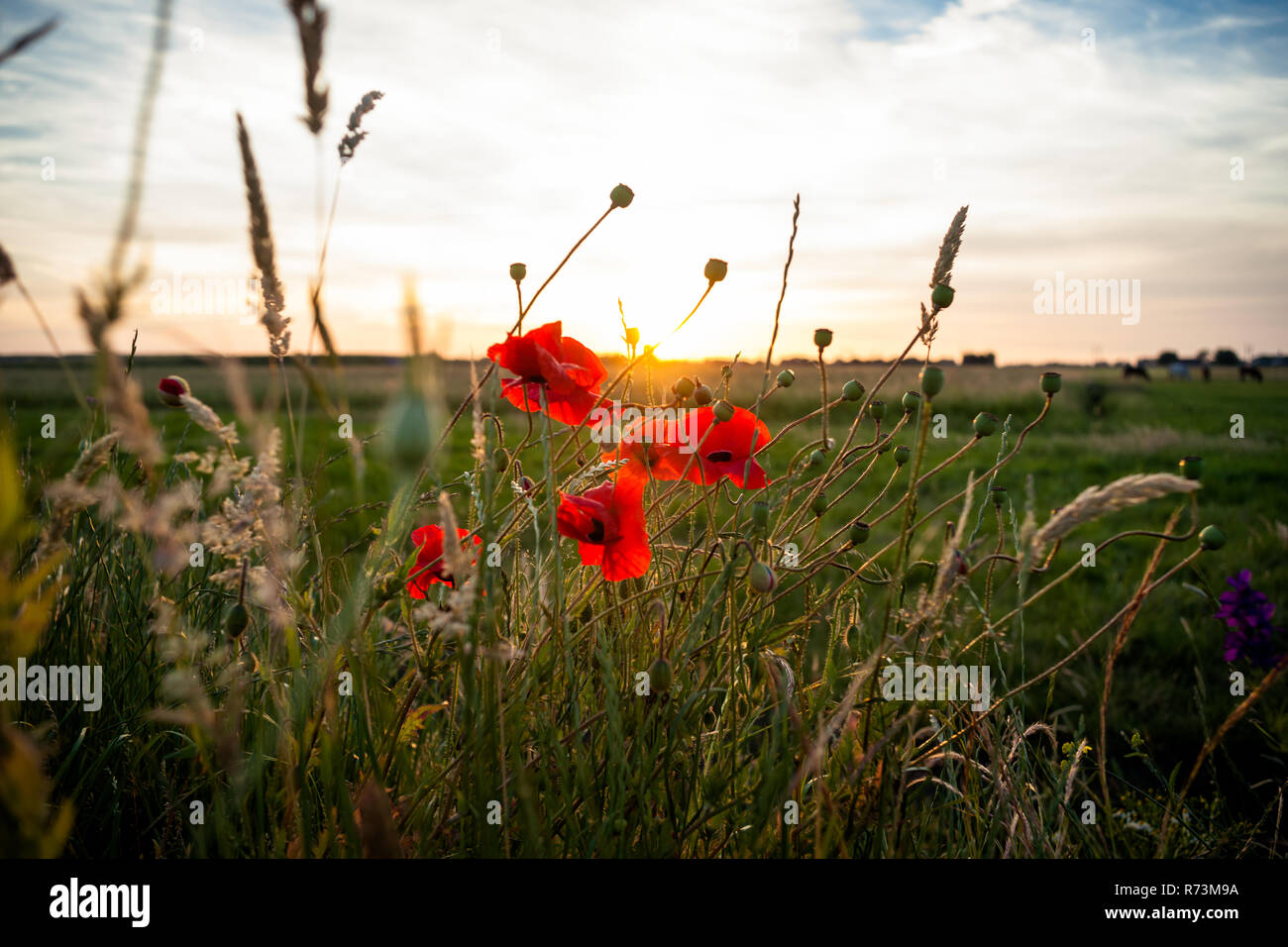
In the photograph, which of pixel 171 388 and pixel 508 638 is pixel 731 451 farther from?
pixel 171 388

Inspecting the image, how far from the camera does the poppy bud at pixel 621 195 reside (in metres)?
1.32

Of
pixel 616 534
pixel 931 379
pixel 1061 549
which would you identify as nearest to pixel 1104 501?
pixel 931 379

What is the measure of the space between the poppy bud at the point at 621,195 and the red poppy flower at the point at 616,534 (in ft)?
1.57

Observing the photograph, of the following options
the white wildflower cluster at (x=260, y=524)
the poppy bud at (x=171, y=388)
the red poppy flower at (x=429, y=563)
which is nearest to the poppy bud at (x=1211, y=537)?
the red poppy flower at (x=429, y=563)

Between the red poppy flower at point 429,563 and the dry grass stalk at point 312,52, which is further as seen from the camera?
the red poppy flower at point 429,563

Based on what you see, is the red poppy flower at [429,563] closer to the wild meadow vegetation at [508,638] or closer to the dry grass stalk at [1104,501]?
the wild meadow vegetation at [508,638]

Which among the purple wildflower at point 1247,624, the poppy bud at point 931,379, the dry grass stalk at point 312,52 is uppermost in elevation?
the dry grass stalk at point 312,52

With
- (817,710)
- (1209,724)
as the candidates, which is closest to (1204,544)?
(817,710)

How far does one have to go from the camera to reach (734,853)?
121cm

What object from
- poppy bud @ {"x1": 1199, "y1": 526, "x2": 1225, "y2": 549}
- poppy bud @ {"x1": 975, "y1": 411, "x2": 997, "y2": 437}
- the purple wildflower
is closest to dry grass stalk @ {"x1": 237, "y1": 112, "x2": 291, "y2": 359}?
poppy bud @ {"x1": 975, "y1": 411, "x2": 997, "y2": 437}

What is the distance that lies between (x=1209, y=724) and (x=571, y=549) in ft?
9.39

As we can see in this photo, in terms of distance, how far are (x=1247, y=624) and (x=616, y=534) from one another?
84.9 inches

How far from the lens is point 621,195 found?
132 centimetres
